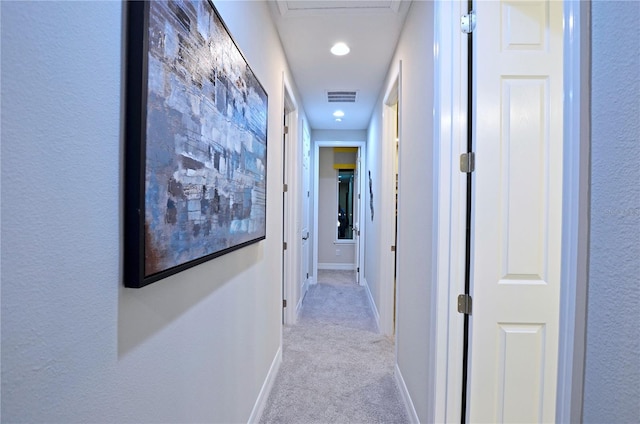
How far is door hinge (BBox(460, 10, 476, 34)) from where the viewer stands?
4.55 ft

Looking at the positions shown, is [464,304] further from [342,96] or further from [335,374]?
[342,96]

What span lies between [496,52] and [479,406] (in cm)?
161

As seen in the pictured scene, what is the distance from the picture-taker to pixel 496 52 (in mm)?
1376

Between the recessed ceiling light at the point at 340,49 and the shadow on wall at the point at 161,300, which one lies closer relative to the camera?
the shadow on wall at the point at 161,300

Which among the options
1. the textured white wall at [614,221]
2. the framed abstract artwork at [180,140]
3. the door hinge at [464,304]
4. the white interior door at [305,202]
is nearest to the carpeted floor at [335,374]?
the white interior door at [305,202]

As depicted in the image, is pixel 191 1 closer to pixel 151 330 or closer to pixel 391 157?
pixel 151 330

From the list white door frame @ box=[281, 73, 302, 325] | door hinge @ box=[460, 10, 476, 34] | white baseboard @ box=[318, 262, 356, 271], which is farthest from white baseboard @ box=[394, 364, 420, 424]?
white baseboard @ box=[318, 262, 356, 271]

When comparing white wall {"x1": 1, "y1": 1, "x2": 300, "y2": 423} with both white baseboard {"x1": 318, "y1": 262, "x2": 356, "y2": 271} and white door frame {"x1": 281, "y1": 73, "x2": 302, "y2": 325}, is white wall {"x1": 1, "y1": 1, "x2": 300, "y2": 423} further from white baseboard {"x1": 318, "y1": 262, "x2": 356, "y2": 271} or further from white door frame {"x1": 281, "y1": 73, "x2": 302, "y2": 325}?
white baseboard {"x1": 318, "y1": 262, "x2": 356, "y2": 271}

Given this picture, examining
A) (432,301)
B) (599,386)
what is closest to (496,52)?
(432,301)

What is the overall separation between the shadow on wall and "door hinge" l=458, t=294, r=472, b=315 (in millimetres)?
1057

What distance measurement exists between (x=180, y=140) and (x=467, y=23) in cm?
137

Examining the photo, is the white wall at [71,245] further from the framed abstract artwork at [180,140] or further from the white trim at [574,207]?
the white trim at [574,207]

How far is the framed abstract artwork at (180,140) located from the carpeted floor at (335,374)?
1.34m

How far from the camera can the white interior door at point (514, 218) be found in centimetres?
137
